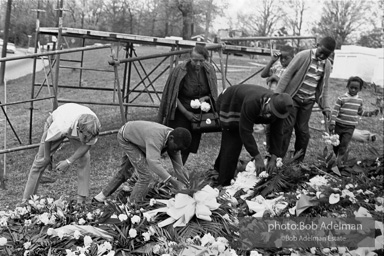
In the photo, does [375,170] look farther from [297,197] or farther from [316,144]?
[316,144]

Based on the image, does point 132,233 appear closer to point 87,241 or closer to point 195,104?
point 87,241

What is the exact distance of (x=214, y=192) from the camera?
133 inches

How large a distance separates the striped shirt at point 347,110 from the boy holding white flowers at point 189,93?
1.74 meters

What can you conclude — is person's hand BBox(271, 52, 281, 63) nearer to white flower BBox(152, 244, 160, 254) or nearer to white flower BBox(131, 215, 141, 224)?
white flower BBox(131, 215, 141, 224)

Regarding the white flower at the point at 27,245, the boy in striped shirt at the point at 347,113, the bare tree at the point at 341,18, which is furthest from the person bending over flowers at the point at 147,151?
the bare tree at the point at 341,18

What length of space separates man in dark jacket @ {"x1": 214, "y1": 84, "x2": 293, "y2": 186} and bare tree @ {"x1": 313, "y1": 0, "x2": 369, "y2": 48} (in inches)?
1071

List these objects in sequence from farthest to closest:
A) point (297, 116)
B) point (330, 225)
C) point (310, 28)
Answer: point (310, 28)
point (297, 116)
point (330, 225)

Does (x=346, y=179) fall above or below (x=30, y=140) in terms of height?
above

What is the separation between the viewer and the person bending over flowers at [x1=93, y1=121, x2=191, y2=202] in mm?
3979

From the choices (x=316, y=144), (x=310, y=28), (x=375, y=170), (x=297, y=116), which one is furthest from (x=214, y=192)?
(x=310, y=28)

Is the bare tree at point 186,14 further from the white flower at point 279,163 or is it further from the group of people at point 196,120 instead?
the white flower at point 279,163

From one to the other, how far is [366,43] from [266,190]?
1111 inches

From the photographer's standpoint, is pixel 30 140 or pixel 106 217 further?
pixel 30 140

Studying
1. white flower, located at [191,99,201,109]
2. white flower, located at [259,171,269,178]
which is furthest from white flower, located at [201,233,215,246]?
white flower, located at [191,99,201,109]
